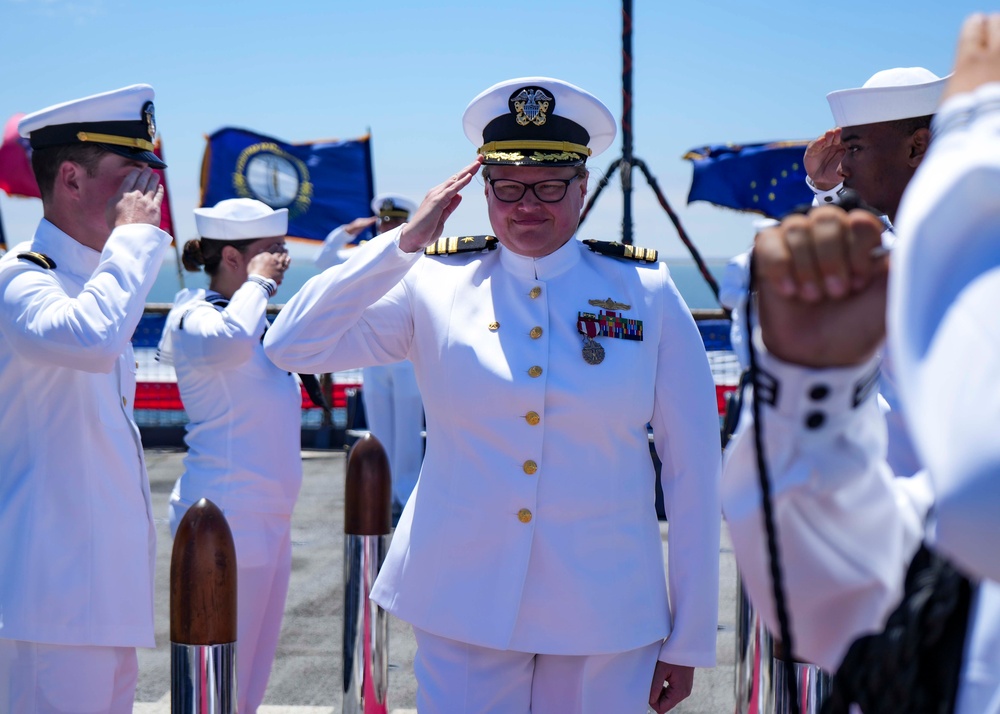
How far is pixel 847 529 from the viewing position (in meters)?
1.40

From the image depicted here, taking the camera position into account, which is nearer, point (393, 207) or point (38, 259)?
point (38, 259)

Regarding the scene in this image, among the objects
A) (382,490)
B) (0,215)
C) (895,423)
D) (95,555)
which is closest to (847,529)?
(895,423)

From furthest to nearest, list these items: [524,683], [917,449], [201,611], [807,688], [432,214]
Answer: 1. [807,688]
2. [432,214]
3. [201,611]
4. [524,683]
5. [917,449]

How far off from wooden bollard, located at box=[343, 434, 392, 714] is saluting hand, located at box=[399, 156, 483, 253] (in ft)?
4.50

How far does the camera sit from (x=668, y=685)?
2.91 meters

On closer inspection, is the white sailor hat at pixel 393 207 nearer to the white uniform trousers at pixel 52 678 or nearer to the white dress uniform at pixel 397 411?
the white dress uniform at pixel 397 411

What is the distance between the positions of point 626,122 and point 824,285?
10.1 m

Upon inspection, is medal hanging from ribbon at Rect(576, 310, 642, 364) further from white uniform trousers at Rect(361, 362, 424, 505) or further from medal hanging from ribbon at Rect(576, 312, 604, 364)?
white uniform trousers at Rect(361, 362, 424, 505)

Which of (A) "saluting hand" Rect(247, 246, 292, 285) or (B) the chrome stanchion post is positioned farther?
(A) "saluting hand" Rect(247, 246, 292, 285)

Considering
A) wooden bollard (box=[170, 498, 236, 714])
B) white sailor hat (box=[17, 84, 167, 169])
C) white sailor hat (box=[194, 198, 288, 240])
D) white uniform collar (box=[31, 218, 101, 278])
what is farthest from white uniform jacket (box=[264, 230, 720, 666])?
white sailor hat (box=[194, 198, 288, 240])

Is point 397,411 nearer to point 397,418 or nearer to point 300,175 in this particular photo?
point 397,418

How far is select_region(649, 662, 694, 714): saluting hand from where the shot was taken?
9.48ft

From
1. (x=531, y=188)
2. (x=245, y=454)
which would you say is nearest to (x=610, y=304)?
(x=531, y=188)

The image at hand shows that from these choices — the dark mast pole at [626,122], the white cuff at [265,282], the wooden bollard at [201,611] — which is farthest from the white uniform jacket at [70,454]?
the dark mast pole at [626,122]
